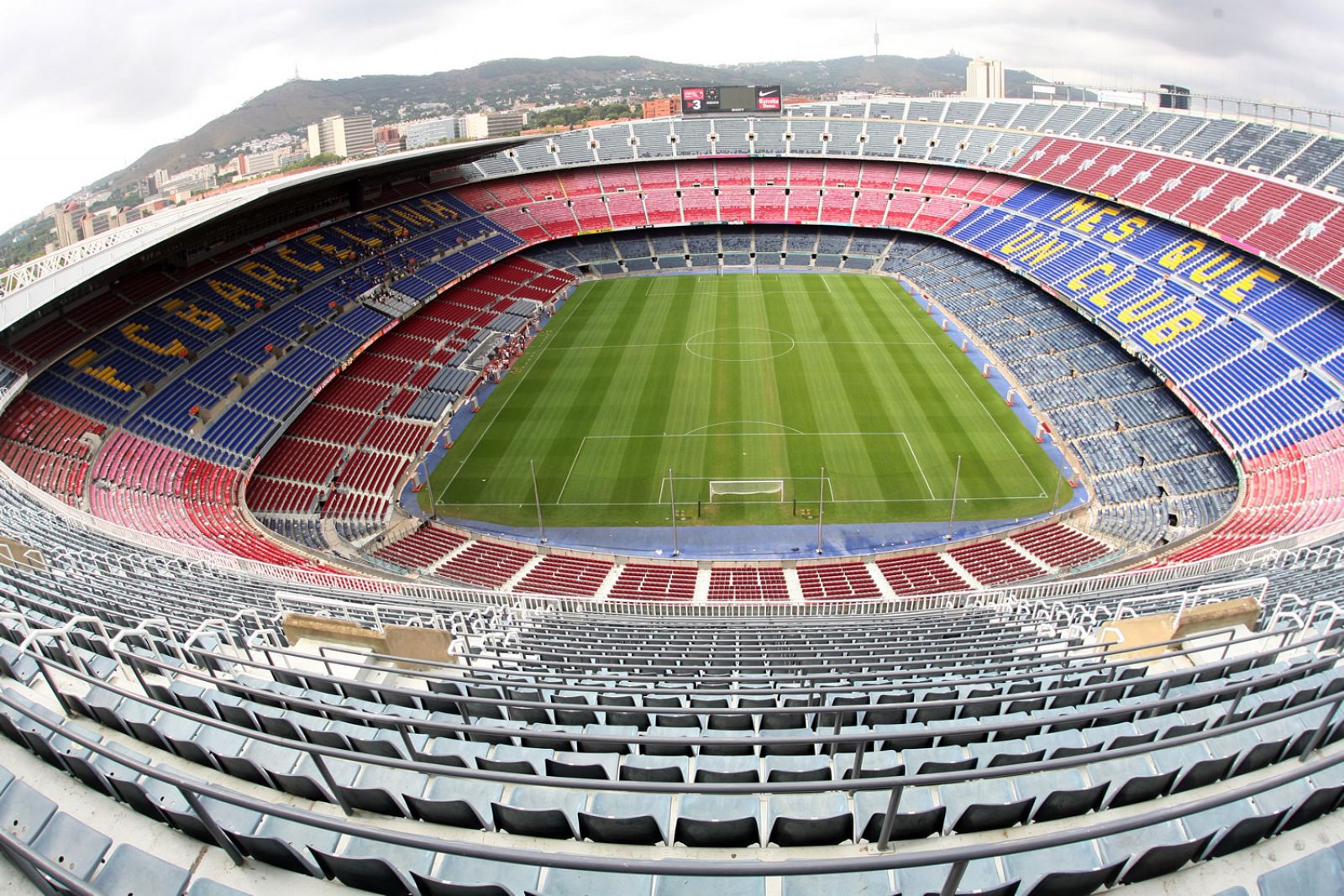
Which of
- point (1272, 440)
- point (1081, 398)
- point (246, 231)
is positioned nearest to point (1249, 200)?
point (1081, 398)

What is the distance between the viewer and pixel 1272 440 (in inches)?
1144

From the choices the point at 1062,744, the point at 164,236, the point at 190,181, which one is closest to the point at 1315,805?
the point at 1062,744

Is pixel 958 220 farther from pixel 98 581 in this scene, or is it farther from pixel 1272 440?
pixel 98 581

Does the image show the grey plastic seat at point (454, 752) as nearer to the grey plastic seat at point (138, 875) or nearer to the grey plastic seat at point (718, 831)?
the grey plastic seat at point (138, 875)

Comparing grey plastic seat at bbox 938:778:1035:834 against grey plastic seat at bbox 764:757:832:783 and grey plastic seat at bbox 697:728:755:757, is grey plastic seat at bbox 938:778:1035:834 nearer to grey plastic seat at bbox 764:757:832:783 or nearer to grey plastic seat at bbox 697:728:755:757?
grey plastic seat at bbox 764:757:832:783

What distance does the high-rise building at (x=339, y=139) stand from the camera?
16138 centimetres

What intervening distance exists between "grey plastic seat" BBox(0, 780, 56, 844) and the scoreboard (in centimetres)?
7824

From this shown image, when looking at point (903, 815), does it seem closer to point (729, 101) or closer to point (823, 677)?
point (823, 677)

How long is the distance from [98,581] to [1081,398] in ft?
125

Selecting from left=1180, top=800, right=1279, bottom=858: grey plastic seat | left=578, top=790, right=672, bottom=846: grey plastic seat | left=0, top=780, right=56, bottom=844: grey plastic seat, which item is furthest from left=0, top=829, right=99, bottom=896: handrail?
left=1180, top=800, right=1279, bottom=858: grey plastic seat

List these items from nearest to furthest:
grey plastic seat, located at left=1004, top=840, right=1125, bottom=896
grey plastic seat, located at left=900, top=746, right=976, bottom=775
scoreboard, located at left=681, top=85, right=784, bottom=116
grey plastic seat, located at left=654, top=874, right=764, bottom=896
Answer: grey plastic seat, located at left=1004, top=840, right=1125, bottom=896
grey plastic seat, located at left=654, top=874, right=764, bottom=896
grey plastic seat, located at left=900, top=746, right=976, bottom=775
scoreboard, located at left=681, top=85, right=784, bottom=116

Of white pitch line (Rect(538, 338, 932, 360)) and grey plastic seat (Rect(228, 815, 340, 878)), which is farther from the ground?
grey plastic seat (Rect(228, 815, 340, 878))

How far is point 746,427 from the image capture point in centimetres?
3722

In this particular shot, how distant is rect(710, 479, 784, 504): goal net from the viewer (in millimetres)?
31406
